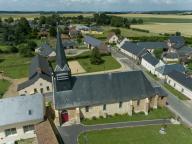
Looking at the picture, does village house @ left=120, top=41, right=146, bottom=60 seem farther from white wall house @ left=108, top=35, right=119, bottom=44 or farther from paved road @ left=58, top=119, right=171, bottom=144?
paved road @ left=58, top=119, right=171, bottom=144

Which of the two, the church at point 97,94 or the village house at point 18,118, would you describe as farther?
the church at point 97,94

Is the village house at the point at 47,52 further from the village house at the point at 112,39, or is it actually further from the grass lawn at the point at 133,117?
the grass lawn at the point at 133,117

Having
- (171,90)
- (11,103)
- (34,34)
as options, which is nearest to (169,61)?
(171,90)

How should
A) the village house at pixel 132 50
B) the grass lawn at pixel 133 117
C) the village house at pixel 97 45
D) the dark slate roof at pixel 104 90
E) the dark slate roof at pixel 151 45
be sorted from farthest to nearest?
the village house at pixel 97 45
the dark slate roof at pixel 151 45
the village house at pixel 132 50
the grass lawn at pixel 133 117
the dark slate roof at pixel 104 90

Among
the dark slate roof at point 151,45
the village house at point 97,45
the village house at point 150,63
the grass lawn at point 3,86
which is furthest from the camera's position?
the village house at point 97,45

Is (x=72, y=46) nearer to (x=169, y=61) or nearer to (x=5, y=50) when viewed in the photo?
(x=5, y=50)

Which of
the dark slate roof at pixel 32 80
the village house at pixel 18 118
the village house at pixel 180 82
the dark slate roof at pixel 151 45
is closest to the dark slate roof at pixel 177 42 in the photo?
the dark slate roof at pixel 151 45
